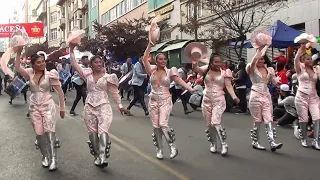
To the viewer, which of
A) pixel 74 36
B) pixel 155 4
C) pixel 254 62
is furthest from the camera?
pixel 155 4

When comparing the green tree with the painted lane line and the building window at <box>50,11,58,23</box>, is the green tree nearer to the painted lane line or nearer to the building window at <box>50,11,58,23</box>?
the painted lane line

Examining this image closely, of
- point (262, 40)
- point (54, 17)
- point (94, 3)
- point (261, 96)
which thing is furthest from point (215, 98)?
point (54, 17)

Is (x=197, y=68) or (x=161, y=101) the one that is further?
(x=197, y=68)

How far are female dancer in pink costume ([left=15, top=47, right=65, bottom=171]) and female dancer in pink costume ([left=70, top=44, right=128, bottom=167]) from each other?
469 millimetres

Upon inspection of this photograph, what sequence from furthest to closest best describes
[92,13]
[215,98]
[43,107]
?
[92,13]
[215,98]
[43,107]

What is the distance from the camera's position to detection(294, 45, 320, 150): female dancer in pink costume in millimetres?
7605

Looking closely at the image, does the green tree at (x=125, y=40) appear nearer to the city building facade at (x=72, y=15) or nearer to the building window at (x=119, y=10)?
the building window at (x=119, y=10)

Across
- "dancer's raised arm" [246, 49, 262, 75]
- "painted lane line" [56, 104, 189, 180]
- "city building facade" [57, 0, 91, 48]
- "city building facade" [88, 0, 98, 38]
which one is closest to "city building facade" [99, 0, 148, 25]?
"city building facade" [88, 0, 98, 38]

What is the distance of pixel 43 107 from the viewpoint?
6312mm

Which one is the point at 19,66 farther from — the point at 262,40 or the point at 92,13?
the point at 92,13

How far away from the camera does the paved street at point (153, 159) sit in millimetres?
5902

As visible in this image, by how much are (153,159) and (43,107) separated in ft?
6.16

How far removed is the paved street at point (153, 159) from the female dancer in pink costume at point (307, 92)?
50 cm

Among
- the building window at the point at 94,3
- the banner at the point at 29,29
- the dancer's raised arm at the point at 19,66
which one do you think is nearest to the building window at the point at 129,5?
the building window at the point at 94,3
